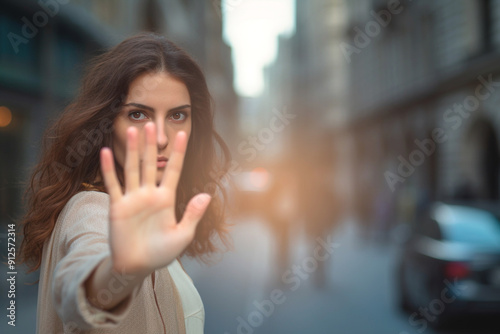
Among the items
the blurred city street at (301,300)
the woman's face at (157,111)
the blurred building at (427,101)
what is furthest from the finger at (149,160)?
the blurred building at (427,101)

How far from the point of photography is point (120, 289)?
1.24 m

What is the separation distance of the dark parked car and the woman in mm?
5381

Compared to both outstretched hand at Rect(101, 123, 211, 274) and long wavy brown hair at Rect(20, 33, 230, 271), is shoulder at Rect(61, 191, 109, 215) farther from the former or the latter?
outstretched hand at Rect(101, 123, 211, 274)

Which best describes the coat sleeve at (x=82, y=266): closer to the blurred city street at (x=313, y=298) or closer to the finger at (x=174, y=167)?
the finger at (x=174, y=167)

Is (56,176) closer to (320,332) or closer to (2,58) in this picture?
(320,332)

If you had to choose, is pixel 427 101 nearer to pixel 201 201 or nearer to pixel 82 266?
pixel 201 201

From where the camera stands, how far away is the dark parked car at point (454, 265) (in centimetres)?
659

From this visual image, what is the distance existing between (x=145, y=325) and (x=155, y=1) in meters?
21.9

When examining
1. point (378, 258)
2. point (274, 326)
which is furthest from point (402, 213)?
point (274, 326)

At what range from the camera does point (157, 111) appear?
5.32 feet

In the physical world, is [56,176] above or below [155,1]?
below

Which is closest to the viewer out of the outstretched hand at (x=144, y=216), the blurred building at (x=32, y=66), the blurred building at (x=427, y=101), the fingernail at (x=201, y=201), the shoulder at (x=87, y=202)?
the outstretched hand at (x=144, y=216)

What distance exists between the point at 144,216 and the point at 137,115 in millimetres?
494

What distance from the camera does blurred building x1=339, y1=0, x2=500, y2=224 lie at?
19.7 m
